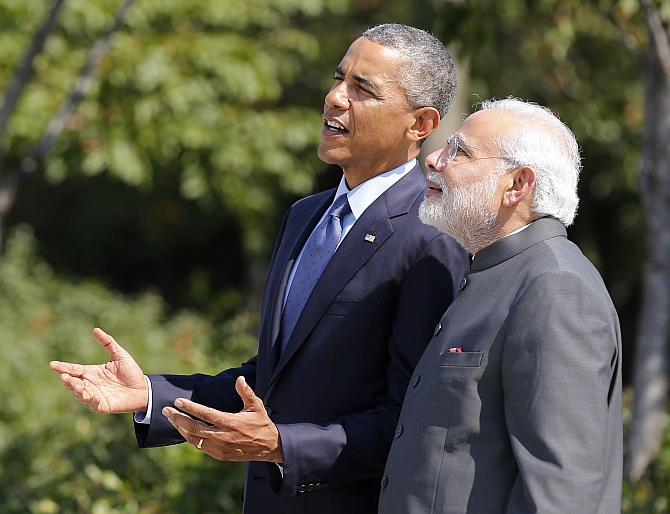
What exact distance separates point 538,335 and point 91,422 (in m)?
4.48

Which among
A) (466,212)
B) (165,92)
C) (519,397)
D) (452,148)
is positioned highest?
(452,148)

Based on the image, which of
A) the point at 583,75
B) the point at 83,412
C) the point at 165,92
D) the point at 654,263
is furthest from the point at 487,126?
the point at 583,75

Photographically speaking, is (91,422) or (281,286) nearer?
(281,286)

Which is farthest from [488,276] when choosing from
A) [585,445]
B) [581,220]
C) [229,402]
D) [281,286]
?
[581,220]

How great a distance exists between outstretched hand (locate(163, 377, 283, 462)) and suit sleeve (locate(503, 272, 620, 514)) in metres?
0.49

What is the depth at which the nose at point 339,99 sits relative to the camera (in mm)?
2488

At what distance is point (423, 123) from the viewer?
2.51 meters

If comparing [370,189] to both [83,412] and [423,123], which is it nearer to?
[423,123]

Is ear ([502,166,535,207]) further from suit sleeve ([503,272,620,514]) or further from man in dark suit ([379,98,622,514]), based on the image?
suit sleeve ([503,272,620,514])

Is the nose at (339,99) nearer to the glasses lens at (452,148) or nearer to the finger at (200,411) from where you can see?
the glasses lens at (452,148)

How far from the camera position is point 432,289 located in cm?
235

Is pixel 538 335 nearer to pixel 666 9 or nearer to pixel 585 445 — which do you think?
pixel 585 445

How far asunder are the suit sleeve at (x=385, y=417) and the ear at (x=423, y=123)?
268 mm

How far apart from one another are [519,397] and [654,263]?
3177 mm
